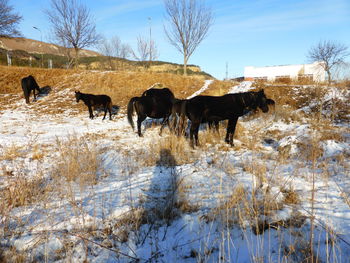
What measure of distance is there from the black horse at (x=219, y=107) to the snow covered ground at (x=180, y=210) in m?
0.98

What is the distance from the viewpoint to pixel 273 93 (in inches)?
437

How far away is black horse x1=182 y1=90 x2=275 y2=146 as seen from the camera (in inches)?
199

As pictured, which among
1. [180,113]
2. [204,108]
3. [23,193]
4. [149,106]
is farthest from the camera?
[149,106]

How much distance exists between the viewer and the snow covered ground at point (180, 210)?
171 centimetres

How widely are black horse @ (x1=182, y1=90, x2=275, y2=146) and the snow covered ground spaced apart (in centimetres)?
98

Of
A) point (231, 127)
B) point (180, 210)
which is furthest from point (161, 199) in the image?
point (231, 127)

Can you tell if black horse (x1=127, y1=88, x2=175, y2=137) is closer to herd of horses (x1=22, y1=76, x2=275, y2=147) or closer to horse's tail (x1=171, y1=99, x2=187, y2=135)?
herd of horses (x1=22, y1=76, x2=275, y2=147)

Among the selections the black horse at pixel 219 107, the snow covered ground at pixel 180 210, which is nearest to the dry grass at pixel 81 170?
the snow covered ground at pixel 180 210

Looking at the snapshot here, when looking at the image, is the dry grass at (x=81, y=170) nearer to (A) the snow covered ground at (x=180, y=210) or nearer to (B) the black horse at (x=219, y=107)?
(A) the snow covered ground at (x=180, y=210)

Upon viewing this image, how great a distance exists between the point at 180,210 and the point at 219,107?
3525 mm

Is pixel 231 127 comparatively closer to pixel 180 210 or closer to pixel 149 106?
pixel 149 106

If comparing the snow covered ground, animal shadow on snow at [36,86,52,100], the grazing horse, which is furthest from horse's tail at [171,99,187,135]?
animal shadow on snow at [36,86,52,100]

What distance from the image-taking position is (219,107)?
520cm

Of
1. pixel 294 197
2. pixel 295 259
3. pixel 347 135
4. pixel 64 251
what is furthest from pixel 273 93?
pixel 64 251
